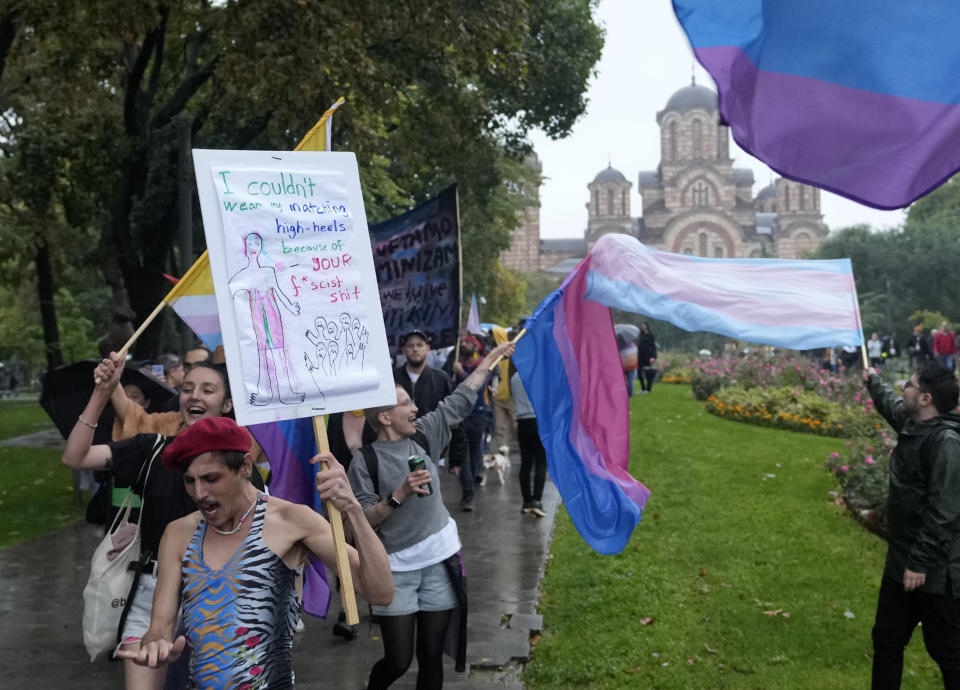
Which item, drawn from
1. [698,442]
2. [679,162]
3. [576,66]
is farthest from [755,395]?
[679,162]

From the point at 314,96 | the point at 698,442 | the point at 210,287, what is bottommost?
the point at 698,442

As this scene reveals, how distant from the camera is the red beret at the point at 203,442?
320 centimetres

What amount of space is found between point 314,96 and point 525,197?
27318mm

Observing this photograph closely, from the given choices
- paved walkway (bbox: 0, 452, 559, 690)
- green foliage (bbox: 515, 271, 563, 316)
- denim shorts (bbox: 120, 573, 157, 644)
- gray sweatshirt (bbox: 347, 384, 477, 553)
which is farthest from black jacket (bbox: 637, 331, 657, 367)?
green foliage (bbox: 515, 271, 563, 316)

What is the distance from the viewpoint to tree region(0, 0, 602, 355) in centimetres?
1150

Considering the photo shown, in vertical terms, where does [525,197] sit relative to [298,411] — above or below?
above

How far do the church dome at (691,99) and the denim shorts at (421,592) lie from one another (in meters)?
110

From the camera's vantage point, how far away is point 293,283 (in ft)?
11.7

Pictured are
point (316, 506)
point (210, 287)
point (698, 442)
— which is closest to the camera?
point (210, 287)

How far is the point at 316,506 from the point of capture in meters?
5.54

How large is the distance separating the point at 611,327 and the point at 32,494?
9.56m

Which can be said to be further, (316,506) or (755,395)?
(755,395)

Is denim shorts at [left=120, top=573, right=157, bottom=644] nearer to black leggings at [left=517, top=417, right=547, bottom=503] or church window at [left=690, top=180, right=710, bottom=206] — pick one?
black leggings at [left=517, top=417, right=547, bottom=503]

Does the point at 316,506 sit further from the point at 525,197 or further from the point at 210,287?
the point at 525,197
